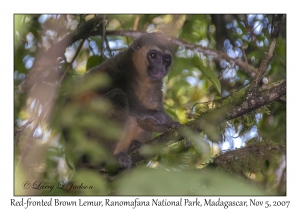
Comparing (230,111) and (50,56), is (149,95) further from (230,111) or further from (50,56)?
(230,111)

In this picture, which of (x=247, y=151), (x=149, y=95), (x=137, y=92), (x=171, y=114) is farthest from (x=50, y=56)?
(x=247, y=151)

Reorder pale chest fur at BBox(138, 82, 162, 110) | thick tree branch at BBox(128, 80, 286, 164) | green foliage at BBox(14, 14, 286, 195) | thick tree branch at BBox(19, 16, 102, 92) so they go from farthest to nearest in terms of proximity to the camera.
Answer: pale chest fur at BBox(138, 82, 162, 110) → thick tree branch at BBox(19, 16, 102, 92) → thick tree branch at BBox(128, 80, 286, 164) → green foliage at BBox(14, 14, 286, 195)

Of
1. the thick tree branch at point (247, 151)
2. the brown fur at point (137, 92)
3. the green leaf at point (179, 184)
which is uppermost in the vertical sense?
the brown fur at point (137, 92)

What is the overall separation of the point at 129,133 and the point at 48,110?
5.12 feet

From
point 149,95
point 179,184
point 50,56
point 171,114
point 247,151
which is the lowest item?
point 179,184

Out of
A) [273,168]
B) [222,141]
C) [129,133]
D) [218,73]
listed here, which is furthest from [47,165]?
[218,73]

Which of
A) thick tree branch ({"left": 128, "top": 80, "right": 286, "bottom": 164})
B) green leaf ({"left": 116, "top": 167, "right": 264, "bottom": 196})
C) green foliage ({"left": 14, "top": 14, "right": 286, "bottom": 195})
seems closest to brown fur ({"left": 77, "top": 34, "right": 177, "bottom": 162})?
green foliage ({"left": 14, "top": 14, "right": 286, "bottom": 195})

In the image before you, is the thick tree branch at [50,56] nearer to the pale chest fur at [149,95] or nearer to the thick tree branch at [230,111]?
the pale chest fur at [149,95]

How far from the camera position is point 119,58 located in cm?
662

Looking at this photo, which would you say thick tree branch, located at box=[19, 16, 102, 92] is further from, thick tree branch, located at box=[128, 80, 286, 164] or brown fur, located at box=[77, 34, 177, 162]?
thick tree branch, located at box=[128, 80, 286, 164]

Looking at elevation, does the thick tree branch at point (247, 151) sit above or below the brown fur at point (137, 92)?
below

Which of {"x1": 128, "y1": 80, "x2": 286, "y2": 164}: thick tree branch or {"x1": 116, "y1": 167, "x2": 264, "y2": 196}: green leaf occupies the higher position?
{"x1": 128, "y1": 80, "x2": 286, "y2": 164}: thick tree branch

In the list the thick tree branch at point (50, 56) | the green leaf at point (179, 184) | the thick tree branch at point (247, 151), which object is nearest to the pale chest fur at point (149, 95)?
the thick tree branch at point (50, 56)
